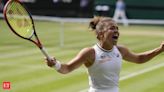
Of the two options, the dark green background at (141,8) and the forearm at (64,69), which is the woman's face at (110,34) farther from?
the dark green background at (141,8)

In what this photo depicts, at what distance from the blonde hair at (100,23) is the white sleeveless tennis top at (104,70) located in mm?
230

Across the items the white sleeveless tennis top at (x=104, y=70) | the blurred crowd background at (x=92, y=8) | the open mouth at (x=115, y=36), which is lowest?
the blurred crowd background at (x=92, y=8)

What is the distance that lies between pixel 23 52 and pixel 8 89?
268 inches

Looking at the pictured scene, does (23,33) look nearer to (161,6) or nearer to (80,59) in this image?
(80,59)

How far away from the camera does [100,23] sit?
19.1ft

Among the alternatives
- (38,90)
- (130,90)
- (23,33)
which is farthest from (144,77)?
(23,33)

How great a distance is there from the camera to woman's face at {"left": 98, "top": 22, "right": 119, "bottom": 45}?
18.7 feet

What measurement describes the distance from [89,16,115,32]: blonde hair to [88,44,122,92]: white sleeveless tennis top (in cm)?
23

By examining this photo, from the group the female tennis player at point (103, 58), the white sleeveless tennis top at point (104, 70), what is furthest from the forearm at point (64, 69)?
the white sleeveless tennis top at point (104, 70)

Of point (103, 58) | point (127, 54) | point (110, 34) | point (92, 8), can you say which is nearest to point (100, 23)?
point (110, 34)

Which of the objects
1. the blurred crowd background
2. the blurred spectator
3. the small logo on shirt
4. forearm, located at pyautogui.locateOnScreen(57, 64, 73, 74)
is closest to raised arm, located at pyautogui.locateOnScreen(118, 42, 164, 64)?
the small logo on shirt

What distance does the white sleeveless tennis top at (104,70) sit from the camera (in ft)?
19.0

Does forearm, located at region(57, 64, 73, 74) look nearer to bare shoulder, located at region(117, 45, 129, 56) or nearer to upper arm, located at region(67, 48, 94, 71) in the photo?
upper arm, located at region(67, 48, 94, 71)

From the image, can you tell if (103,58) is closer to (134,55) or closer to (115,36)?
(115,36)
